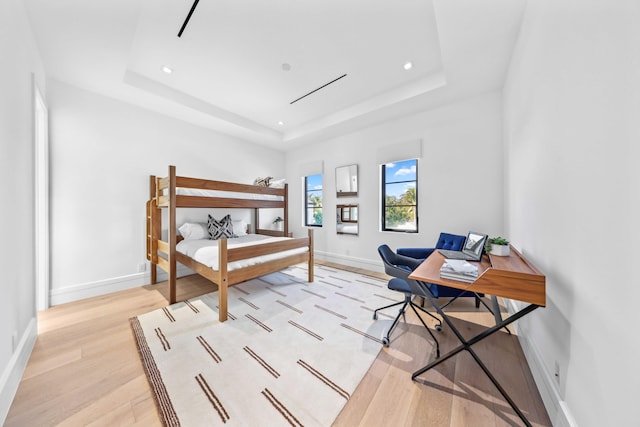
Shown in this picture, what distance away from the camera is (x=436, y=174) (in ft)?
10.9

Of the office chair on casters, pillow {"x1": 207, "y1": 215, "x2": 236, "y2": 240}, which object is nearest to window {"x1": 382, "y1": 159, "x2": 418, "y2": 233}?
the office chair on casters

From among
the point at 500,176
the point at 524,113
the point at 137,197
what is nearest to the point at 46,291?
the point at 137,197

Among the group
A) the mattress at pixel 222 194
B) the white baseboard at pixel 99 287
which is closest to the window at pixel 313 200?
the mattress at pixel 222 194

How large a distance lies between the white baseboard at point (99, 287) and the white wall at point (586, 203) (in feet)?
14.5

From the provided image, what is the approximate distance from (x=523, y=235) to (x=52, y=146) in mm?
5097

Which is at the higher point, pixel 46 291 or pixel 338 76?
pixel 338 76

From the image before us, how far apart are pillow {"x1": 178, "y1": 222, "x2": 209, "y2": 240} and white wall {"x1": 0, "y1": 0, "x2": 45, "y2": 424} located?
1661 millimetres

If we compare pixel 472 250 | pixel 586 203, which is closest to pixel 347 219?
pixel 472 250

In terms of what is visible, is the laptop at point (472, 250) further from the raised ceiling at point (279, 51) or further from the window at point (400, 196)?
the raised ceiling at point (279, 51)

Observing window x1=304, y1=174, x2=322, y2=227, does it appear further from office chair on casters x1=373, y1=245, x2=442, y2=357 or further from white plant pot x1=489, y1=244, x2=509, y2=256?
white plant pot x1=489, y1=244, x2=509, y2=256

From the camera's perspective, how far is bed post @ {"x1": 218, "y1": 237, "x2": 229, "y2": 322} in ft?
7.29

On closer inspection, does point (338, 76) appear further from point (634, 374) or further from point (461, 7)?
point (634, 374)

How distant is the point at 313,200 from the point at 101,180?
11.7ft

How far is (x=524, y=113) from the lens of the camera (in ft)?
5.99
